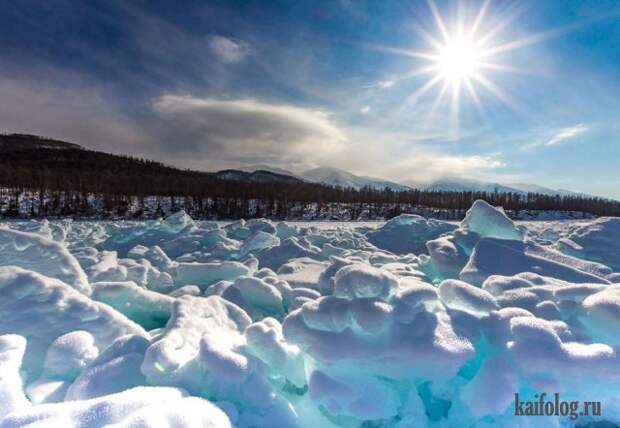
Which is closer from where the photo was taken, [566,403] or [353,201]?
Answer: [566,403]

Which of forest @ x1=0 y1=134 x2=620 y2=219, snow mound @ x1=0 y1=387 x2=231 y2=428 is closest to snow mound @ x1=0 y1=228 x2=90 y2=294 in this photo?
snow mound @ x1=0 y1=387 x2=231 y2=428

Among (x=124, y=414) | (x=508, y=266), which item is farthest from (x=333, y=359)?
(x=508, y=266)

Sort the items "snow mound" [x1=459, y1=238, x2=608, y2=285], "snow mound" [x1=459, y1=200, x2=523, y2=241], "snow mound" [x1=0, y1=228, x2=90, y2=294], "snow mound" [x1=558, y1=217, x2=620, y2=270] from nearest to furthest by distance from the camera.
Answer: "snow mound" [x1=0, y1=228, x2=90, y2=294], "snow mound" [x1=459, y1=238, x2=608, y2=285], "snow mound" [x1=459, y1=200, x2=523, y2=241], "snow mound" [x1=558, y1=217, x2=620, y2=270]

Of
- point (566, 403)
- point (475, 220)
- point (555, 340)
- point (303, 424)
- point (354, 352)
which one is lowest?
point (303, 424)

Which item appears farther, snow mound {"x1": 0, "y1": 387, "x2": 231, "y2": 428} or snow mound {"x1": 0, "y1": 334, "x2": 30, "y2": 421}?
snow mound {"x1": 0, "y1": 334, "x2": 30, "y2": 421}

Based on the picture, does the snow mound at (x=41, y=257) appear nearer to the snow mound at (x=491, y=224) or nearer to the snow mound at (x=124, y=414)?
the snow mound at (x=124, y=414)

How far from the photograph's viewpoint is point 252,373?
78.5 inches

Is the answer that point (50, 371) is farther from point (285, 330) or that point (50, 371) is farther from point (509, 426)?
point (509, 426)

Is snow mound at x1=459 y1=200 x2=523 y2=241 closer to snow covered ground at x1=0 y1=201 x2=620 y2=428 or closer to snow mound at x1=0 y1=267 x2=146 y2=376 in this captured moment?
snow covered ground at x1=0 y1=201 x2=620 y2=428

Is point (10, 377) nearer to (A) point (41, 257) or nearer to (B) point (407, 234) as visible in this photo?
(A) point (41, 257)

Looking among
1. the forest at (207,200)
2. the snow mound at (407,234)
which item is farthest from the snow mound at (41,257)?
the forest at (207,200)

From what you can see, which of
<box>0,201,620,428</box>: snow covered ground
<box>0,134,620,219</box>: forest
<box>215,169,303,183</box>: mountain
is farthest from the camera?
<box>215,169,303,183</box>: mountain

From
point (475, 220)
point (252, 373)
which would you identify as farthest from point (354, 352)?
point (475, 220)

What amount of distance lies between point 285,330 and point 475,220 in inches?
140
